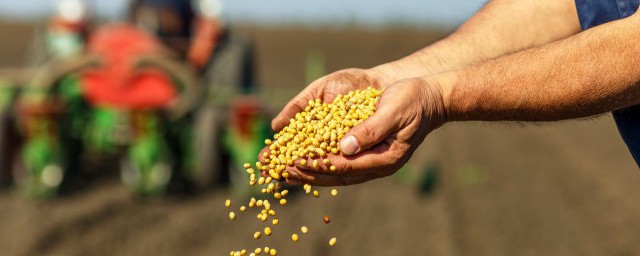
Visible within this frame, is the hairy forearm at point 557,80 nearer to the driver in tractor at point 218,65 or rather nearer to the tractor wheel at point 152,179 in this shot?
the driver in tractor at point 218,65

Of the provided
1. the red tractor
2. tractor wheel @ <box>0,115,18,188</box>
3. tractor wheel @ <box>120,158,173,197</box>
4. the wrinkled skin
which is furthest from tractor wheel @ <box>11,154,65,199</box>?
the wrinkled skin

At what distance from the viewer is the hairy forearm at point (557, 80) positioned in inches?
72.2

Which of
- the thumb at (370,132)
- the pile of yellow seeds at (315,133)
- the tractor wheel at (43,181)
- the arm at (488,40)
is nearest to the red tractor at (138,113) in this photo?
the tractor wheel at (43,181)

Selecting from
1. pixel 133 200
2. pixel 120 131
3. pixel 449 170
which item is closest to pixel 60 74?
pixel 120 131

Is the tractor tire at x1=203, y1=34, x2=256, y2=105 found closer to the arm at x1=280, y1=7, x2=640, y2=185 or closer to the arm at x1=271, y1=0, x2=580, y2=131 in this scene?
the arm at x1=271, y1=0, x2=580, y2=131

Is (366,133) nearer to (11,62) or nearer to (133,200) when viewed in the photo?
(133,200)

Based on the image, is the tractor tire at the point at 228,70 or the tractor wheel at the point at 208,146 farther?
the tractor tire at the point at 228,70

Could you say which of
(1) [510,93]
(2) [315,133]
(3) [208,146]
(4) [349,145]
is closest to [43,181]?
(3) [208,146]

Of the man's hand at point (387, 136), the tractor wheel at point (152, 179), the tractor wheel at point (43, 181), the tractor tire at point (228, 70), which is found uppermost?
the man's hand at point (387, 136)

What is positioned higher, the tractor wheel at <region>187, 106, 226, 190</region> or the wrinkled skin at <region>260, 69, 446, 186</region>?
the wrinkled skin at <region>260, 69, 446, 186</region>

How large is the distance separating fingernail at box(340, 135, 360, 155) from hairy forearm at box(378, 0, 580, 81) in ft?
1.48

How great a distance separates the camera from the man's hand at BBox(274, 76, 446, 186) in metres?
1.93

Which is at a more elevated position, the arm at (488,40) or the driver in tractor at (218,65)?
the arm at (488,40)

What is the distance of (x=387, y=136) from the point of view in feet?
6.47
